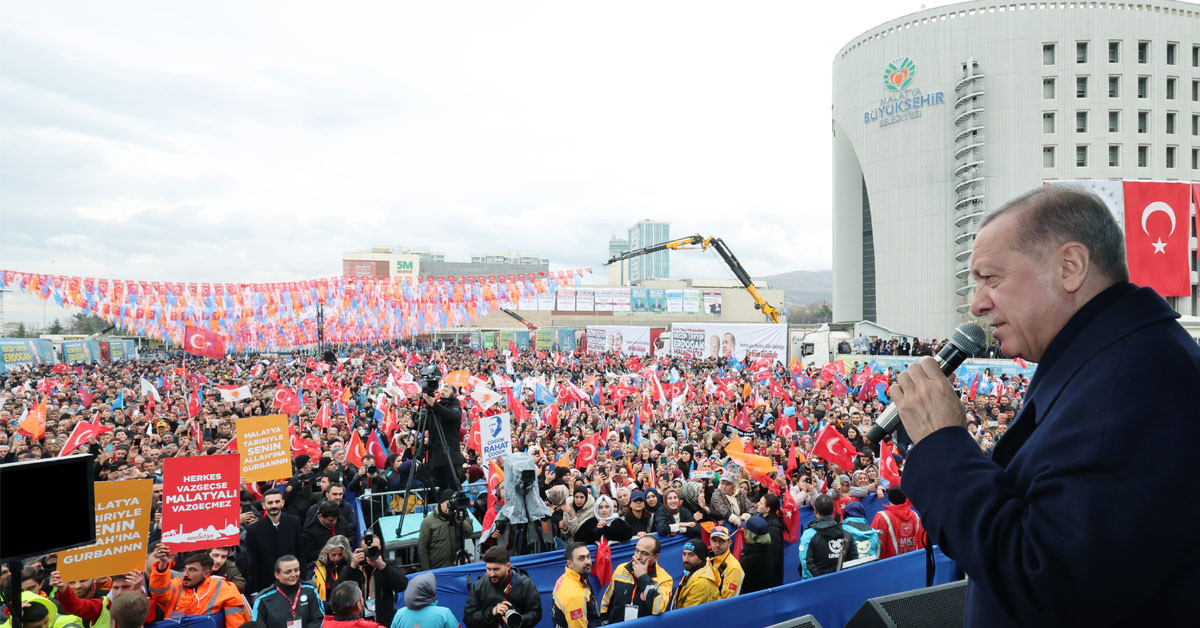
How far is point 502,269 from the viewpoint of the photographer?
12144 cm

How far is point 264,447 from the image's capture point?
9.27 meters

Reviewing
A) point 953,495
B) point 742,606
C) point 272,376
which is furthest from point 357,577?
point 272,376

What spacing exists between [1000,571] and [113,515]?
616 cm

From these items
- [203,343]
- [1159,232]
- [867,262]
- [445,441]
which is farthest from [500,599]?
[867,262]

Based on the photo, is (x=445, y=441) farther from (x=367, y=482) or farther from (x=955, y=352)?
(x=955, y=352)

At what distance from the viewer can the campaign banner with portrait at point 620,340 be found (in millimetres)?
44656

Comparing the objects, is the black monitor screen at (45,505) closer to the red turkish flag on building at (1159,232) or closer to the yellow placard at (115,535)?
the yellow placard at (115,535)

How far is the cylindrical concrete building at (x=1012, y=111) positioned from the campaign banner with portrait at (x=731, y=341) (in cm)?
1767

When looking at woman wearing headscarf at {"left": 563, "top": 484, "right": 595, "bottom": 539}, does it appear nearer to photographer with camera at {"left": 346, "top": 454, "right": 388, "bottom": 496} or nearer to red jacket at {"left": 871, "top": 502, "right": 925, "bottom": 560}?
red jacket at {"left": 871, "top": 502, "right": 925, "bottom": 560}

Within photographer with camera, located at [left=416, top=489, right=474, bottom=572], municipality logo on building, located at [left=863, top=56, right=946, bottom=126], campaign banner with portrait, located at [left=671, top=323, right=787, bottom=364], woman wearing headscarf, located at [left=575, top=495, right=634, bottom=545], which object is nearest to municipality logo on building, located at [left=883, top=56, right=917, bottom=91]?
municipality logo on building, located at [left=863, top=56, right=946, bottom=126]

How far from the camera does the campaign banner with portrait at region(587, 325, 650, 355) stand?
44656mm

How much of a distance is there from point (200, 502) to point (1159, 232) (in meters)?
49.0

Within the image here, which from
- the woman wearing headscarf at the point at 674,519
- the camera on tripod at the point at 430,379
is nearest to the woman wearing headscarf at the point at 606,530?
the woman wearing headscarf at the point at 674,519

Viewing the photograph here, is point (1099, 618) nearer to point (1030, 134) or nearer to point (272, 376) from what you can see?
point (272, 376)
